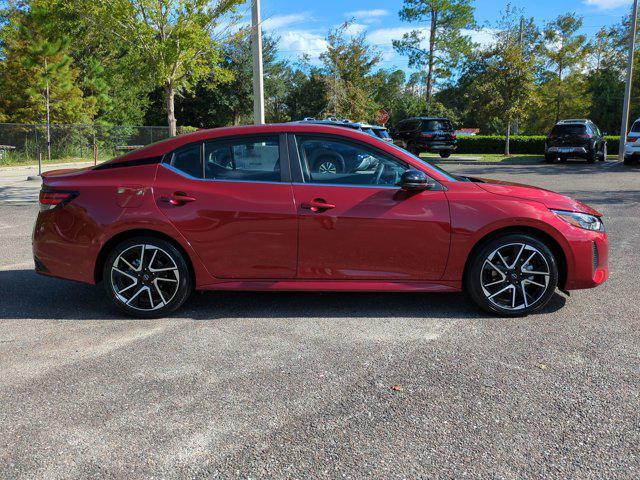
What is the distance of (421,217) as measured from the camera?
4508mm

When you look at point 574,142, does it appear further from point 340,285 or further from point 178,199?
point 178,199

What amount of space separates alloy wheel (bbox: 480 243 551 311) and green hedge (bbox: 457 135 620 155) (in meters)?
29.9

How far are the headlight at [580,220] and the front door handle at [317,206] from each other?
1852 millimetres

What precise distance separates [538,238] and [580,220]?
0.38m

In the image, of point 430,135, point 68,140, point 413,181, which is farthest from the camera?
point 68,140

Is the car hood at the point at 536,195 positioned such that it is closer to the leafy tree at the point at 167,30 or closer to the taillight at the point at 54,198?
the taillight at the point at 54,198

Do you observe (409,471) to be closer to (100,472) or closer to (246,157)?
(100,472)

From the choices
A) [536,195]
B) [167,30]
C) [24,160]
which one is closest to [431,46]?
[24,160]

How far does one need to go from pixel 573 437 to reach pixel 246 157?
3151 millimetres

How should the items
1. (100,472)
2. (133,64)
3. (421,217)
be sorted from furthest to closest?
(133,64) < (421,217) < (100,472)

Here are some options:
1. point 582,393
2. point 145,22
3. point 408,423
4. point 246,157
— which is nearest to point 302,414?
point 408,423

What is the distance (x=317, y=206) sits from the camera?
4.50 m

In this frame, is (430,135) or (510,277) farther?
(430,135)

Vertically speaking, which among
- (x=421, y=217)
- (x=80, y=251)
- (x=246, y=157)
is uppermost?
(x=246, y=157)
